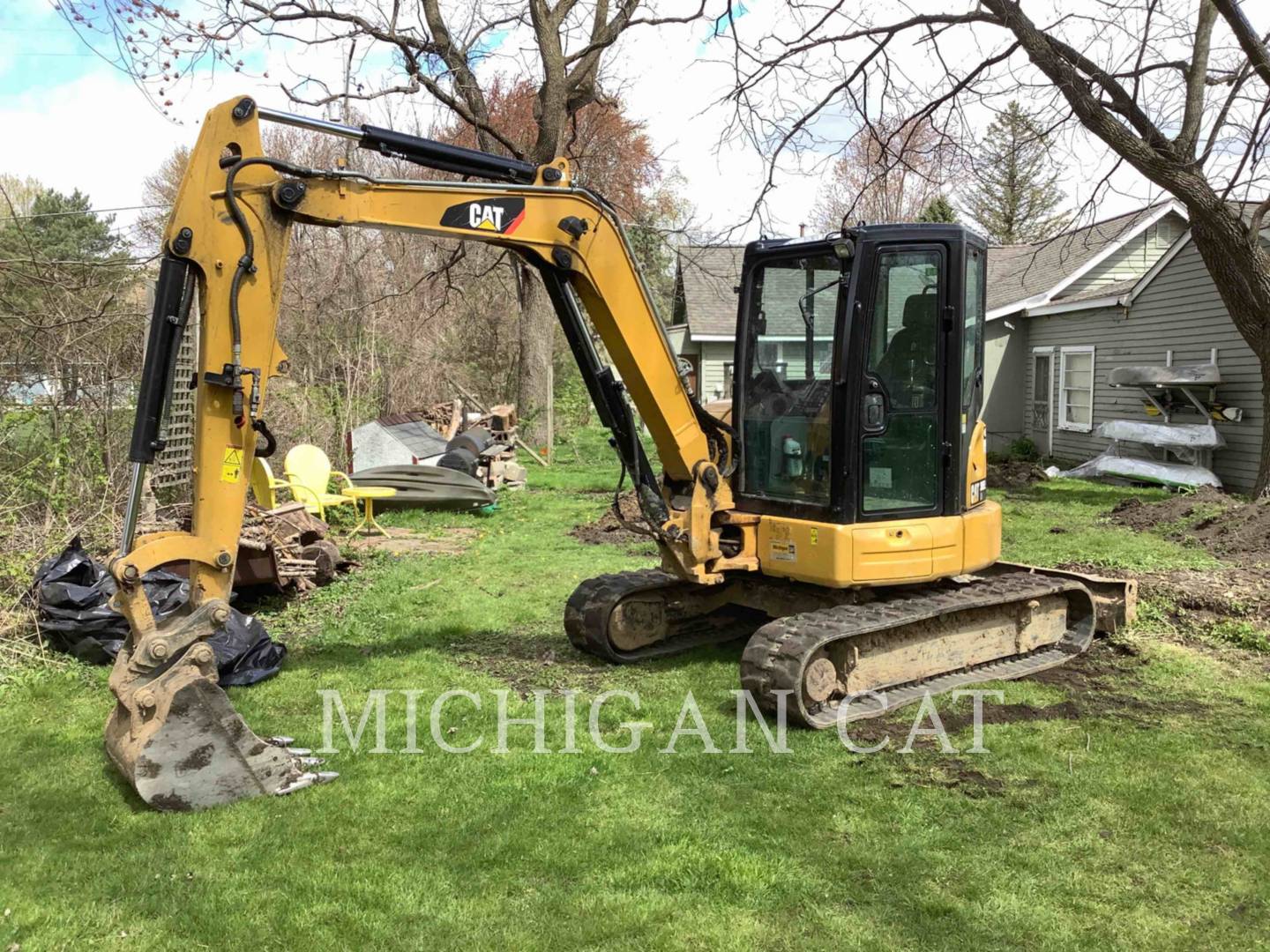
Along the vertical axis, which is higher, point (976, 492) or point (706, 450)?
point (706, 450)

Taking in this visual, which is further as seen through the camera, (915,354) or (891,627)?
(915,354)

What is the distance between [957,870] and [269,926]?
8.35ft

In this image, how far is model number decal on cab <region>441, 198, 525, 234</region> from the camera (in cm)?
481

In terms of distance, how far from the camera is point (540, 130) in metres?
16.7

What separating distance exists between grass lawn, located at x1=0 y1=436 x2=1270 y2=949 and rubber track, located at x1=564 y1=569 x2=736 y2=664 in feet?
0.53

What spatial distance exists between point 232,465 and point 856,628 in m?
3.33

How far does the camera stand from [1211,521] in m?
10.5

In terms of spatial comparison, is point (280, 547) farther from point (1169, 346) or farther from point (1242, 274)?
point (1169, 346)

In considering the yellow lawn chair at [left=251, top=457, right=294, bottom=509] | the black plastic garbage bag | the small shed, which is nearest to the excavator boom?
the black plastic garbage bag

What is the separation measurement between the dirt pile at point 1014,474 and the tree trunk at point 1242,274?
4.03 m

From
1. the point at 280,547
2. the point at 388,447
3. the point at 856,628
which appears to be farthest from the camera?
the point at 388,447

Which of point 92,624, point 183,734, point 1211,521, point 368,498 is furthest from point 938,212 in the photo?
point 183,734

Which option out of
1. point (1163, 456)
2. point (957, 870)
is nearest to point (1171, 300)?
point (1163, 456)

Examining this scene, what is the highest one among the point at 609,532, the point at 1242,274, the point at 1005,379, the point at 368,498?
the point at 1242,274
